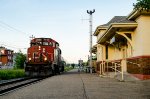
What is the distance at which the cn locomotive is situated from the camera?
28797 millimetres

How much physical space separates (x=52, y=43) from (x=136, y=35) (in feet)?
40.0

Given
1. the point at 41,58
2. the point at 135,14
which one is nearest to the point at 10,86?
the point at 135,14

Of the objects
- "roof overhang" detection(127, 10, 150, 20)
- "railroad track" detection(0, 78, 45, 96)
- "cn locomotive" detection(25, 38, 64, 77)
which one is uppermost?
"roof overhang" detection(127, 10, 150, 20)

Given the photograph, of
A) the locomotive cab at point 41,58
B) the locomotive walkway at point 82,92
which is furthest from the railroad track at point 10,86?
the locomotive cab at point 41,58

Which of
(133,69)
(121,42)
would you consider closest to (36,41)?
(121,42)

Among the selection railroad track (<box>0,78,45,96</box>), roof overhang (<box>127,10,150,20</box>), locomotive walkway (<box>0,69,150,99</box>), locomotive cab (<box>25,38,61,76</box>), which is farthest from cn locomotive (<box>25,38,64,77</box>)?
locomotive walkway (<box>0,69,150,99</box>)

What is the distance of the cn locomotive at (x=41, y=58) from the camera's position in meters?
28.8

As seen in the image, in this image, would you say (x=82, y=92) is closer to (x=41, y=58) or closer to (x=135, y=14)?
(x=135, y=14)

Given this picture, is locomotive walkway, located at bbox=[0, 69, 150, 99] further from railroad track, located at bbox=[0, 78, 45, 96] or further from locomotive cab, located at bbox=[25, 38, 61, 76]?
locomotive cab, located at bbox=[25, 38, 61, 76]

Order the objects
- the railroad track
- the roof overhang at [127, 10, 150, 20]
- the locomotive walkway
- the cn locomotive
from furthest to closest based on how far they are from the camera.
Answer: the cn locomotive, the roof overhang at [127, 10, 150, 20], the railroad track, the locomotive walkway

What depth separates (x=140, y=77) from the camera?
18844 millimetres

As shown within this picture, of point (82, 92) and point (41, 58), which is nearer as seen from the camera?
point (82, 92)

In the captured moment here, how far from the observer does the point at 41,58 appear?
29.4 m

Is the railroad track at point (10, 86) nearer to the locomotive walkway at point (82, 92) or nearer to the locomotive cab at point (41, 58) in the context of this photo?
the locomotive walkway at point (82, 92)
